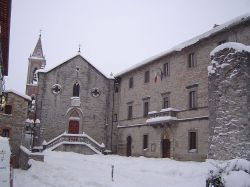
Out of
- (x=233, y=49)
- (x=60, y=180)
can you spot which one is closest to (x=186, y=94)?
(x=233, y=49)

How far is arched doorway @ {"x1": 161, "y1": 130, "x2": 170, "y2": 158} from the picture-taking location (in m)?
26.1

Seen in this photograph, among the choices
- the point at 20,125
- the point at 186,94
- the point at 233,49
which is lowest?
the point at 20,125

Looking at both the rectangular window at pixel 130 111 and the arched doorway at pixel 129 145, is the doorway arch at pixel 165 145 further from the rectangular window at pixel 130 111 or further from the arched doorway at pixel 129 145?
the rectangular window at pixel 130 111

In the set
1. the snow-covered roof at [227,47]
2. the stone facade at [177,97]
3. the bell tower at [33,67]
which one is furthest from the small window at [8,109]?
the bell tower at [33,67]

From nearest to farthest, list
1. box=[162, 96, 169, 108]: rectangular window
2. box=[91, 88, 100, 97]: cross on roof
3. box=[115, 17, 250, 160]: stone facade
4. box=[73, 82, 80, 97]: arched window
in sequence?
box=[115, 17, 250, 160]: stone facade
box=[162, 96, 169, 108]: rectangular window
box=[73, 82, 80, 97]: arched window
box=[91, 88, 100, 97]: cross on roof

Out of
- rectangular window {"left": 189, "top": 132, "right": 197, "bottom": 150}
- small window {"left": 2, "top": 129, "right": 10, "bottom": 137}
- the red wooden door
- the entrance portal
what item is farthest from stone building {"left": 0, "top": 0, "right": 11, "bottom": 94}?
the red wooden door

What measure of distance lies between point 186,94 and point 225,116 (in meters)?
6.76

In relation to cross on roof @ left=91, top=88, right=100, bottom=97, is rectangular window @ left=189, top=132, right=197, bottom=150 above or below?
below

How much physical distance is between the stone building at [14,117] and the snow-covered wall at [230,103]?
1480 cm

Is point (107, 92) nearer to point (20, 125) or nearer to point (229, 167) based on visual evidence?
point (20, 125)

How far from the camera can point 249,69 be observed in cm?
1769

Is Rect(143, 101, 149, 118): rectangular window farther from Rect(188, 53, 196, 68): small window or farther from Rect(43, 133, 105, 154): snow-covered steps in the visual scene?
Rect(188, 53, 196, 68): small window

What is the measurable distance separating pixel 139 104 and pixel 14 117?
13440mm

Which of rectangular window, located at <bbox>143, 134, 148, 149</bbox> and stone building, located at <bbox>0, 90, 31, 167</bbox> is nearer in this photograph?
stone building, located at <bbox>0, 90, 31, 167</bbox>
